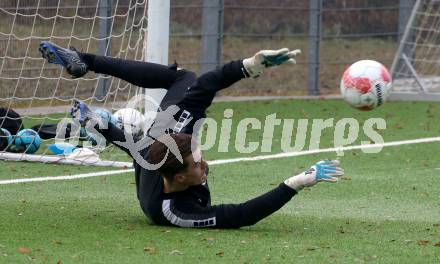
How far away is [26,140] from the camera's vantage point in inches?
434

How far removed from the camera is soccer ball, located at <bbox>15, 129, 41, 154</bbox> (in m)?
11.0

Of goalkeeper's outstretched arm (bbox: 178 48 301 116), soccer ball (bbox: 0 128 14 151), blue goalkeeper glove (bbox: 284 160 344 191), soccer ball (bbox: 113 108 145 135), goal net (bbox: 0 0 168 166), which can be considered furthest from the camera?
goal net (bbox: 0 0 168 166)

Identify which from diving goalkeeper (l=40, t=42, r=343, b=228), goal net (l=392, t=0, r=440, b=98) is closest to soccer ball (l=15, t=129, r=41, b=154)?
diving goalkeeper (l=40, t=42, r=343, b=228)

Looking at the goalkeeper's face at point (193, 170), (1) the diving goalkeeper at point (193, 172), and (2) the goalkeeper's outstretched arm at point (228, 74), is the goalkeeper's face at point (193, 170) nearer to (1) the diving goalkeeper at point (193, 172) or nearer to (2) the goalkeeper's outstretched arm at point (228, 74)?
(1) the diving goalkeeper at point (193, 172)

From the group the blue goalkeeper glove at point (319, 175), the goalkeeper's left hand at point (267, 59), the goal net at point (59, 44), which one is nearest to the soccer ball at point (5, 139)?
the goal net at point (59, 44)

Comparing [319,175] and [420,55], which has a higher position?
[319,175]

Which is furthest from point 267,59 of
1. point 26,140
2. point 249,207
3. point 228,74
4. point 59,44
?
point 59,44

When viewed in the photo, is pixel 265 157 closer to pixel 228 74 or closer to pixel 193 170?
pixel 228 74

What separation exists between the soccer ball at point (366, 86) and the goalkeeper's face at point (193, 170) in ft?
→ 4.80

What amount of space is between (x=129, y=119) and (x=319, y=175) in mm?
4357

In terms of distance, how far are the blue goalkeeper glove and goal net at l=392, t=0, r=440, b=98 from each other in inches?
370

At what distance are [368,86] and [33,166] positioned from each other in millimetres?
3914

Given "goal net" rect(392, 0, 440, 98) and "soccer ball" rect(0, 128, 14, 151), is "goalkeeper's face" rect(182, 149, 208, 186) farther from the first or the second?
"goal net" rect(392, 0, 440, 98)

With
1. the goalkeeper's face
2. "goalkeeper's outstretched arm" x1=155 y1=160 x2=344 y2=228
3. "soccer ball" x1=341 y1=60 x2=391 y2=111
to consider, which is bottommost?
"goalkeeper's outstretched arm" x1=155 y1=160 x2=344 y2=228
